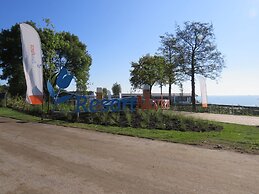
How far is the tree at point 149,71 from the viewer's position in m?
42.4

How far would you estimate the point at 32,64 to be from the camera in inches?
683

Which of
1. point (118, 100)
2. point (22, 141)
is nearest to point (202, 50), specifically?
point (118, 100)

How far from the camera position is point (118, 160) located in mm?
7387

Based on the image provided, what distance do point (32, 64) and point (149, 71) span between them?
2758 cm

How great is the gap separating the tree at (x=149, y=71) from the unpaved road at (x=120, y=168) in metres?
32.8

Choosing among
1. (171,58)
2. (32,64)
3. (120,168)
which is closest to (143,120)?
(32,64)

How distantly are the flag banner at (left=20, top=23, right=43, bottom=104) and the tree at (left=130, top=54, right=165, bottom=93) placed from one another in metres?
25.4

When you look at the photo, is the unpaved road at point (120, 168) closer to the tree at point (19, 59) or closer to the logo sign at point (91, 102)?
the logo sign at point (91, 102)

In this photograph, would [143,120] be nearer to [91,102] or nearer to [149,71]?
[91,102]

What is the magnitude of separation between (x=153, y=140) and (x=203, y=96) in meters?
20.0

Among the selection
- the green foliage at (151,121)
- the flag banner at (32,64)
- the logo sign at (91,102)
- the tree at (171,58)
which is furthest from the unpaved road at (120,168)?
the tree at (171,58)

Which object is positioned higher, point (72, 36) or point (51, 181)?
point (72, 36)

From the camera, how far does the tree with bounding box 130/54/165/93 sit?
139ft

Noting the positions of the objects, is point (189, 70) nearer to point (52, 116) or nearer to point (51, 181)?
point (52, 116)
